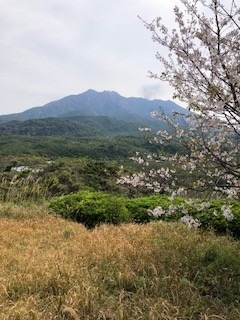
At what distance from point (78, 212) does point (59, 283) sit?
524cm

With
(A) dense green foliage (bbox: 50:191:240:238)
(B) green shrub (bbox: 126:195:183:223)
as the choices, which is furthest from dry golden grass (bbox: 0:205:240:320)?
(B) green shrub (bbox: 126:195:183:223)

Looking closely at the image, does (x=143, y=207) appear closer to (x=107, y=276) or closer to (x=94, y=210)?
(x=94, y=210)

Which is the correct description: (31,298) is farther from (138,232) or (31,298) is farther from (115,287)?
(138,232)

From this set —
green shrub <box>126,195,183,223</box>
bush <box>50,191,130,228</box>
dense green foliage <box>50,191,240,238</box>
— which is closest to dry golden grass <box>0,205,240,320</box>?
dense green foliage <box>50,191,240,238</box>

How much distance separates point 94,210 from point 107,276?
468 cm

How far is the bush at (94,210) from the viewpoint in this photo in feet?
31.1

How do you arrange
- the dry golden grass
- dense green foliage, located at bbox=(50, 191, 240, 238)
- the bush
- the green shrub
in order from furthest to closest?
the green shrub → the bush → dense green foliage, located at bbox=(50, 191, 240, 238) → the dry golden grass

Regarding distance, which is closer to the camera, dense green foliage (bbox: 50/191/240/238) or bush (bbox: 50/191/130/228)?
dense green foliage (bbox: 50/191/240/238)

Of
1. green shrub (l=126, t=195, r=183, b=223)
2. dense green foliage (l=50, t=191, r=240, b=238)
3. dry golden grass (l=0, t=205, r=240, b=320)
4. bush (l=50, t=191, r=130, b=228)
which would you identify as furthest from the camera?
green shrub (l=126, t=195, r=183, b=223)

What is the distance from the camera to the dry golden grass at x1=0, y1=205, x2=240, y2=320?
3938 millimetres

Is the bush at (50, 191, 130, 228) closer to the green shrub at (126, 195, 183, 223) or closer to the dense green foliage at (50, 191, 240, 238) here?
the dense green foliage at (50, 191, 240, 238)

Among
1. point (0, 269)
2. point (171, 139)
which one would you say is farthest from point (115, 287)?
point (171, 139)

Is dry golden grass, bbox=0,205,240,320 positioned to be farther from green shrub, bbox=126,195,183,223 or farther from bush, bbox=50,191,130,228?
green shrub, bbox=126,195,183,223

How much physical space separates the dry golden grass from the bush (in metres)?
1.89
